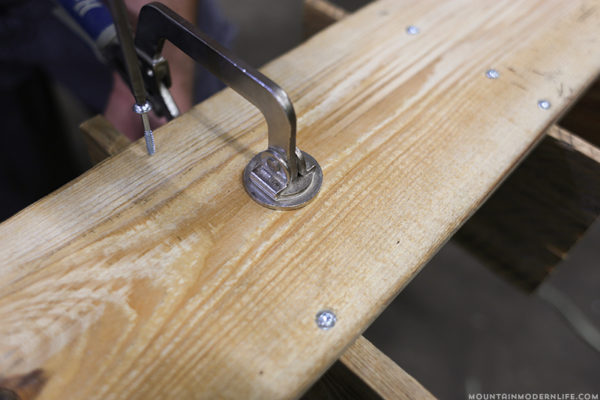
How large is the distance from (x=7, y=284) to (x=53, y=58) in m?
0.90

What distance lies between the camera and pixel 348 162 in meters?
0.57

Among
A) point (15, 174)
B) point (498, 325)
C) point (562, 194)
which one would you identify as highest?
point (562, 194)

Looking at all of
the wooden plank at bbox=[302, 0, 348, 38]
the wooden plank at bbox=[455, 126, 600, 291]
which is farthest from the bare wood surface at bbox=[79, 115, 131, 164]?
the wooden plank at bbox=[455, 126, 600, 291]

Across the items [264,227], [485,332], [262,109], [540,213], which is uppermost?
[262,109]

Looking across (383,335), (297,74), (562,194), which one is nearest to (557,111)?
(562,194)

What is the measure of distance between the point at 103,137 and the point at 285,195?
30 cm

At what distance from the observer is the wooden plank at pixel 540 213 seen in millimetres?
756

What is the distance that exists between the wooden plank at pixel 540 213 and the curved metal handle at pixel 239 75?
0.45 m

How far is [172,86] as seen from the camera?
2.93 feet

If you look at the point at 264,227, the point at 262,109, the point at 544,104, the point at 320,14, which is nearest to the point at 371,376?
the point at 264,227

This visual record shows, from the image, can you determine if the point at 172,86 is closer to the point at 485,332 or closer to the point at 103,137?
the point at 103,137

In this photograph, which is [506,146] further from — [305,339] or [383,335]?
[383,335]

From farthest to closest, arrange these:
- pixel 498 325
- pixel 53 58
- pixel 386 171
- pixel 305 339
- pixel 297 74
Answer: pixel 498 325 < pixel 53 58 < pixel 297 74 < pixel 386 171 < pixel 305 339

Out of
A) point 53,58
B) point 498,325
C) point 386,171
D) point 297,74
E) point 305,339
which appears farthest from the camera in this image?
point 498,325
